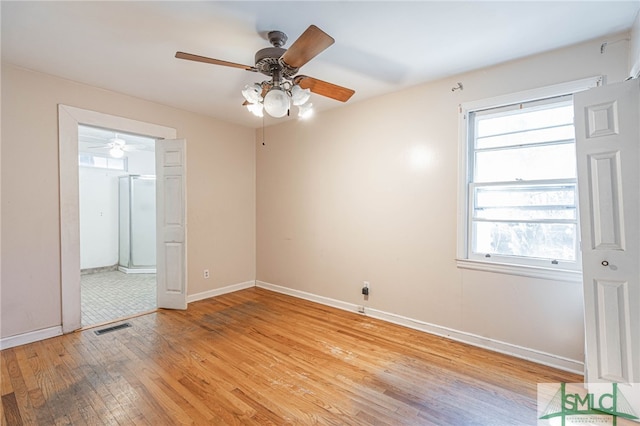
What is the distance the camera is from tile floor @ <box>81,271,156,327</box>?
3533mm

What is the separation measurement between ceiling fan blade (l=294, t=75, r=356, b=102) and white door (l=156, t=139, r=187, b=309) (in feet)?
6.93

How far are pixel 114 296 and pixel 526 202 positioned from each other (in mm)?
5339

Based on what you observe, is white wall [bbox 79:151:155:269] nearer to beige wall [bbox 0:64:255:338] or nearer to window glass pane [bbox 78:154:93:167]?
window glass pane [bbox 78:154:93:167]

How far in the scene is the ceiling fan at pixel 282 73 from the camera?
1813 mm

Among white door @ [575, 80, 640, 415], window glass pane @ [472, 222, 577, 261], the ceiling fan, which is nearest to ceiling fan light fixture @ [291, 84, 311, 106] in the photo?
the ceiling fan

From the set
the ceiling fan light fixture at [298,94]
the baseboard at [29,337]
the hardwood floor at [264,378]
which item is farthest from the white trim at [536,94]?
the baseboard at [29,337]

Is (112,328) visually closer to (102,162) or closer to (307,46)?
(307,46)

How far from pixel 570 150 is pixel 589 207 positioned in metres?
0.72

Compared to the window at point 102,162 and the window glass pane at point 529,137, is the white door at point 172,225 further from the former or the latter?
the window glass pane at point 529,137

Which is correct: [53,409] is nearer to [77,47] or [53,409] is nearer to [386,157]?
[77,47]

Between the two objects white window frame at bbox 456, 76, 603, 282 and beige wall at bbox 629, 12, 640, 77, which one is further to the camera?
white window frame at bbox 456, 76, 603, 282

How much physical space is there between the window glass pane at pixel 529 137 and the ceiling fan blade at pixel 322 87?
143cm

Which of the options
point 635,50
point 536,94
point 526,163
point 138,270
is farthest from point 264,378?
point 138,270

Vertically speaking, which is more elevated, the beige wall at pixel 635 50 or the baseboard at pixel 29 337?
the beige wall at pixel 635 50
